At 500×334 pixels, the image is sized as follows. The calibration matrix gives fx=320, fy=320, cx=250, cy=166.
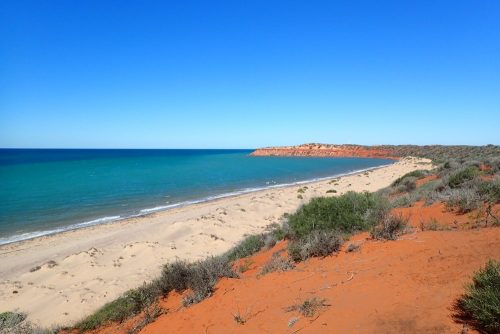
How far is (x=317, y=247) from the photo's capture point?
25.3 ft

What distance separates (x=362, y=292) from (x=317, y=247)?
7.84 feet

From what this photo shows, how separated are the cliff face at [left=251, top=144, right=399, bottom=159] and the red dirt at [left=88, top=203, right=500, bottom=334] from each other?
316ft

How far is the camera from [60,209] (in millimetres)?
23406

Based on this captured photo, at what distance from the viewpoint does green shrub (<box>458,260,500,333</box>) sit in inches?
138

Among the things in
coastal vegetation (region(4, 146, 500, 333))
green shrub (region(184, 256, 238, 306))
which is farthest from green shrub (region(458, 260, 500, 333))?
green shrub (region(184, 256, 238, 306))

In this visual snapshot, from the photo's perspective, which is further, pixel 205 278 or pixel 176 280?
pixel 176 280

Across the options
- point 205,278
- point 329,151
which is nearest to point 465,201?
point 205,278

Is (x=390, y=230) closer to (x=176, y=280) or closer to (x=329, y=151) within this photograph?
(x=176, y=280)

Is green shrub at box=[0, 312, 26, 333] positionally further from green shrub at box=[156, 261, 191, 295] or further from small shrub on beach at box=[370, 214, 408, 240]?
small shrub on beach at box=[370, 214, 408, 240]

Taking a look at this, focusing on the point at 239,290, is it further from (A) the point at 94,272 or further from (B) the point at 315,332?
(A) the point at 94,272

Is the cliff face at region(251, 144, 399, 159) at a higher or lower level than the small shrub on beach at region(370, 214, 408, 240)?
higher

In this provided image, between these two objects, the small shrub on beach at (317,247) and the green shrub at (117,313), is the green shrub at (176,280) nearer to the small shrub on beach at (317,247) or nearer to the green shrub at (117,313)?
the green shrub at (117,313)

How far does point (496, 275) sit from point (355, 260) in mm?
3025

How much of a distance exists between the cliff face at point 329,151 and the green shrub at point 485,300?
98.7m
